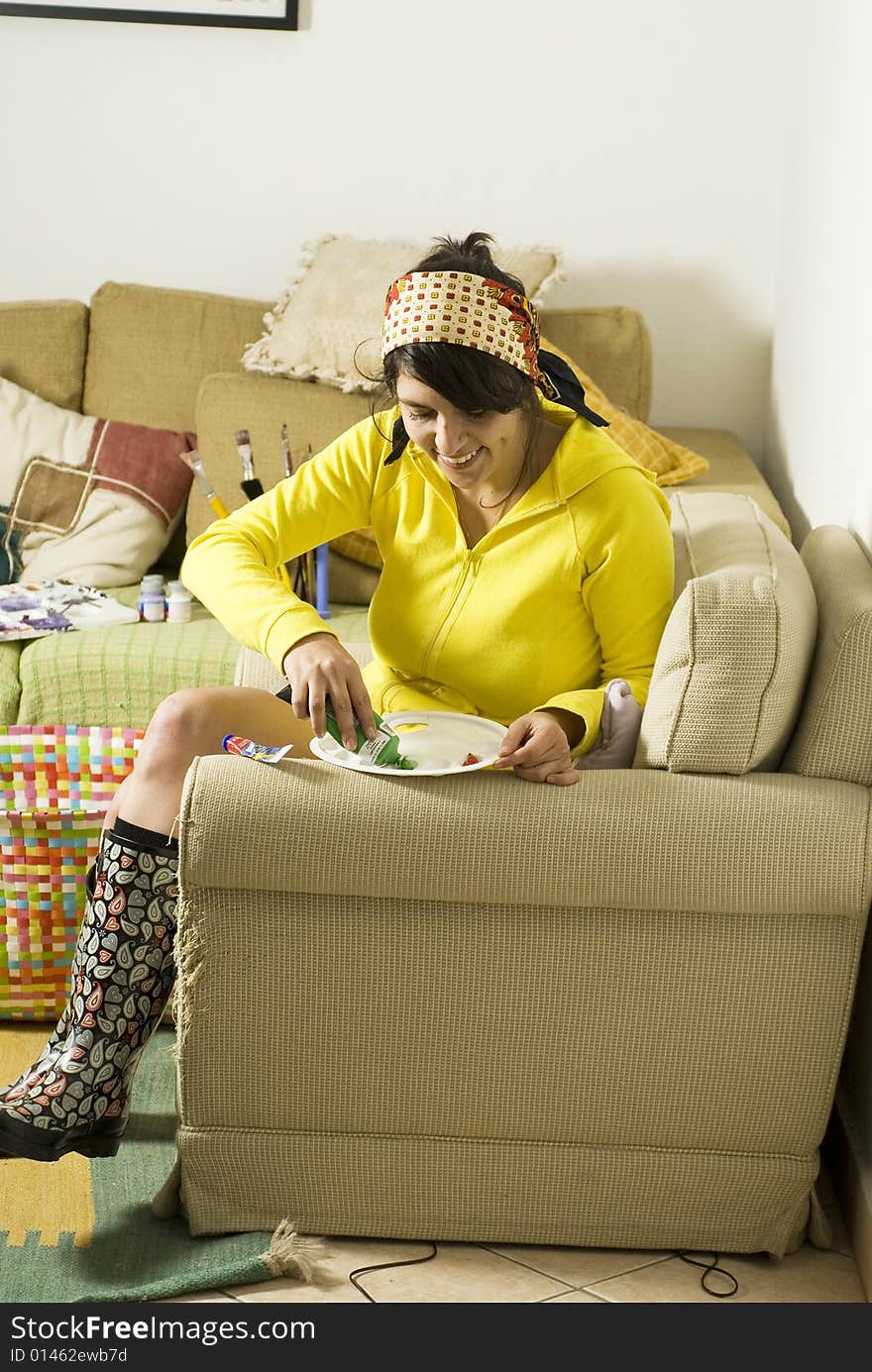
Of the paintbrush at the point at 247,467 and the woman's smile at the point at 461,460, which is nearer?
the woman's smile at the point at 461,460

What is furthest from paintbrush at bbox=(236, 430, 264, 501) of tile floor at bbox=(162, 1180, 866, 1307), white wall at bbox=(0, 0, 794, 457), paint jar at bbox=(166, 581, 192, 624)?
tile floor at bbox=(162, 1180, 866, 1307)

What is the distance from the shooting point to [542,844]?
1.45 m

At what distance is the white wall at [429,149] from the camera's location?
115 inches

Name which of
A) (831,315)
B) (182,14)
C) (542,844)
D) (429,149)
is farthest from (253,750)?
(182,14)

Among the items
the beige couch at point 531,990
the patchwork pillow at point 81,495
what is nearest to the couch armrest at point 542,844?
the beige couch at point 531,990

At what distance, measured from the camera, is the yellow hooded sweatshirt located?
1.65 metres

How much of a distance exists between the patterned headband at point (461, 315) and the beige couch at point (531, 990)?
34cm

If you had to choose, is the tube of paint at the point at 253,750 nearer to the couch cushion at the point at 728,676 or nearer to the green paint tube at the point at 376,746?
the green paint tube at the point at 376,746

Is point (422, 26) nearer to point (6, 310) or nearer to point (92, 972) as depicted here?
point (6, 310)

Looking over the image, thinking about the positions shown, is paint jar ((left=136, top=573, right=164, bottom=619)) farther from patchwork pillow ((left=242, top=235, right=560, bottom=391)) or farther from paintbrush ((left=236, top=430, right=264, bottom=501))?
patchwork pillow ((left=242, top=235, right=560, bottom=391))

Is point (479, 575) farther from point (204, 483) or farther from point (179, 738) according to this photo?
point (204, 483)

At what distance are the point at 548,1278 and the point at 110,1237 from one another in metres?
0.50
